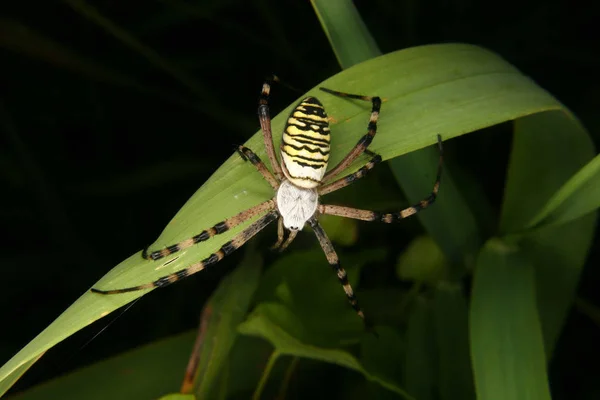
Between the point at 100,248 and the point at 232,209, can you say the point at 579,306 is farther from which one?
the point at 100,248

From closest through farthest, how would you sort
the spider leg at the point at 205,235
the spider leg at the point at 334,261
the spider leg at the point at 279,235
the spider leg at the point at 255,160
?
the spider leg at the point at 205,235 < the spider leg at the point at 255,160 < the spider leg at the point at 334,261 < the spider leg at the point at 279,235

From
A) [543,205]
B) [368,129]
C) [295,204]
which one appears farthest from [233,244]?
[543,205]

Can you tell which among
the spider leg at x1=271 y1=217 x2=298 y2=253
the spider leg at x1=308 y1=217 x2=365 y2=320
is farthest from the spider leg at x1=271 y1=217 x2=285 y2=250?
the spider leg at x1=308 y1=217 x2=365 y2=320

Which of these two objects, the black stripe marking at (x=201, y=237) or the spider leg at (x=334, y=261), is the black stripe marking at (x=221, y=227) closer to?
the black stripe marking at (x=201, y=237)

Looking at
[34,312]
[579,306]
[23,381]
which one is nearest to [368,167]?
[579,306]

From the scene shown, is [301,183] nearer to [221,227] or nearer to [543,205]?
[221,227]

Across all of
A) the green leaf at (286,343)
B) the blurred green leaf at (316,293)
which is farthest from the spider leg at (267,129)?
the green leaf at (286,343)

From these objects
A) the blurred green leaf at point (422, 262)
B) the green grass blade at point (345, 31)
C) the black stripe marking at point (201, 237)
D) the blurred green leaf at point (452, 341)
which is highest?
the green grass blade at point (345, 31)

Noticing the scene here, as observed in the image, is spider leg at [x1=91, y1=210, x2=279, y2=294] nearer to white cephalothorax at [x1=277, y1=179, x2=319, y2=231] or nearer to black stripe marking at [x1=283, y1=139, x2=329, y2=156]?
white cephalothorax at [x1=277, y1=179, x2=319, y2=231]
